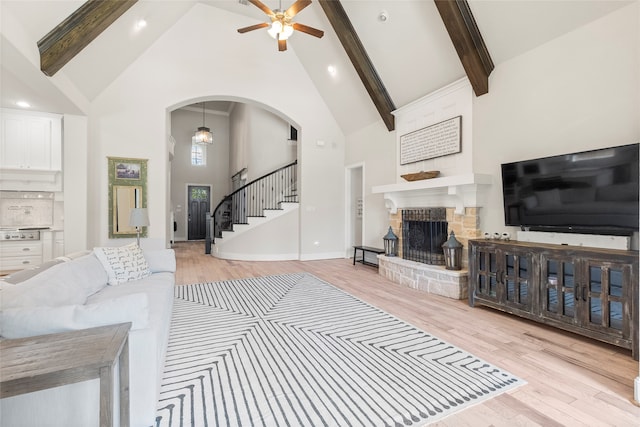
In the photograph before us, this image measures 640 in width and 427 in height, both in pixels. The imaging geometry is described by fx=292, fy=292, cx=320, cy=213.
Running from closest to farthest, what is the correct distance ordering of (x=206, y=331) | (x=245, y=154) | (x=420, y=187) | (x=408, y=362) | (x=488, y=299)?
1. (x=408, y=362)
2. (x=206, y=331)
3. (x=488, y=299)
4. (x=420, y=187)
5. (x=245, y=154)

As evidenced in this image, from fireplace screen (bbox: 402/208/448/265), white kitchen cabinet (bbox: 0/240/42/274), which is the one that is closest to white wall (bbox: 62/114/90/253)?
white kitchen cabinet (bbox: 0/240/42/274)

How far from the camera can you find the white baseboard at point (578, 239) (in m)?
2.72

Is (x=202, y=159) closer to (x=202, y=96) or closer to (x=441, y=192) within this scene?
(x=202, y=96)

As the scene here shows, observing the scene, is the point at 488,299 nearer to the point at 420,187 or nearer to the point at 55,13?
the point at 420,187

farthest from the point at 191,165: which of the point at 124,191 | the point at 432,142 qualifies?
the point at 432,142

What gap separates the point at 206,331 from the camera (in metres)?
2.85

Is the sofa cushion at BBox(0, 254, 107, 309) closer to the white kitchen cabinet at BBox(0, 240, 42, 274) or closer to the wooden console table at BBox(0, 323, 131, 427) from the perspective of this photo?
the wooden console table at BBox(0, 323, 131, 427)

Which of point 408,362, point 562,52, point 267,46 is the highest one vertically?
point 267,46

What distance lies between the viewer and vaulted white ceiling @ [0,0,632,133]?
3.09 metres

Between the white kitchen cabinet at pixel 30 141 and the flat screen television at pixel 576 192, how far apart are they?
22.8 ft

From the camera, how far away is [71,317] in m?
1.39

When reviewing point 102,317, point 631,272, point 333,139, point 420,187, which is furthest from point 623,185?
point 333,139

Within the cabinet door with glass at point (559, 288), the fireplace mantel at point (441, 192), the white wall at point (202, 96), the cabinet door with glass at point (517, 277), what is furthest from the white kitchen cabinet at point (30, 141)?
the cabinet door with glass at point (559, 288)

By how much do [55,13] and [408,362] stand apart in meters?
5.08
